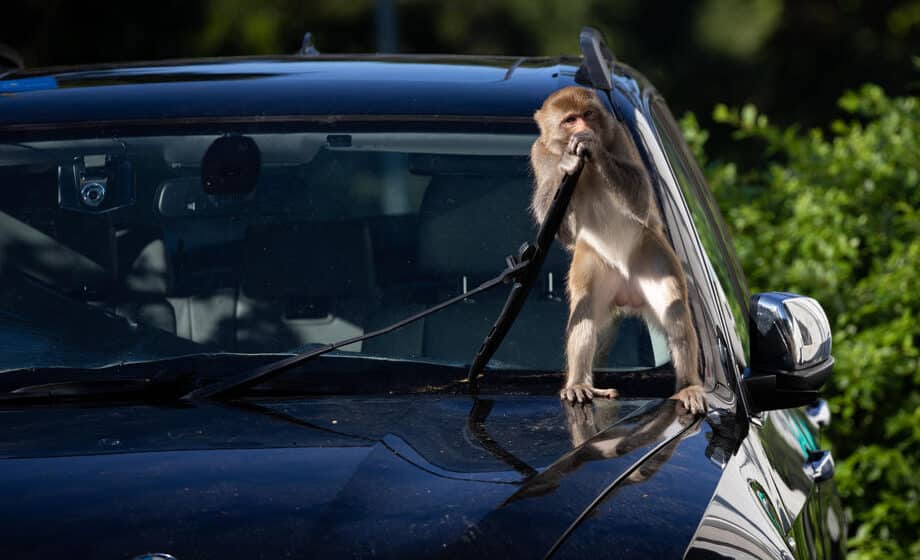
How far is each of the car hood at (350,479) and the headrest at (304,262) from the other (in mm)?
470

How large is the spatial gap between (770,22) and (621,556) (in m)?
12.1

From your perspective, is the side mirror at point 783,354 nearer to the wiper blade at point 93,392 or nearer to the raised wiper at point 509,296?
the raised wiper at point 509,296

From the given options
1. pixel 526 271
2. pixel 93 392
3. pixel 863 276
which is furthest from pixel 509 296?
pixel 863 276

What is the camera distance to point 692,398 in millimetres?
2455

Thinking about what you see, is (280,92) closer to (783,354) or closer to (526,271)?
(526,271)

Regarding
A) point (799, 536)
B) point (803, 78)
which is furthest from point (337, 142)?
point (803, 78)

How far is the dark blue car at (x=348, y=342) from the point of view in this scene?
6.31ft

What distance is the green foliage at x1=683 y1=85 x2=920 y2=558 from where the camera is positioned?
4820mm

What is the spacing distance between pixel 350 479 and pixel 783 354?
0.94 m

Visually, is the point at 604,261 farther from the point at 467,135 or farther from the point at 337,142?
the point at 337,142

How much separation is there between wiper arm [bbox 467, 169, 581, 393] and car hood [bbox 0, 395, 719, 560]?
0.14m

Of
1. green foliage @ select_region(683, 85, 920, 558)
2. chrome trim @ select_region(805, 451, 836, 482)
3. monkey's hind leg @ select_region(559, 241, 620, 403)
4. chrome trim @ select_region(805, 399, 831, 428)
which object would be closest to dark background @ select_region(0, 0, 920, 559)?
green foliage @ select_region(683, 85, 920, 558)

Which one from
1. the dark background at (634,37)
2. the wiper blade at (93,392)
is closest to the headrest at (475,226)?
the wiper blade at (93,392)

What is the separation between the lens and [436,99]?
116 inches
